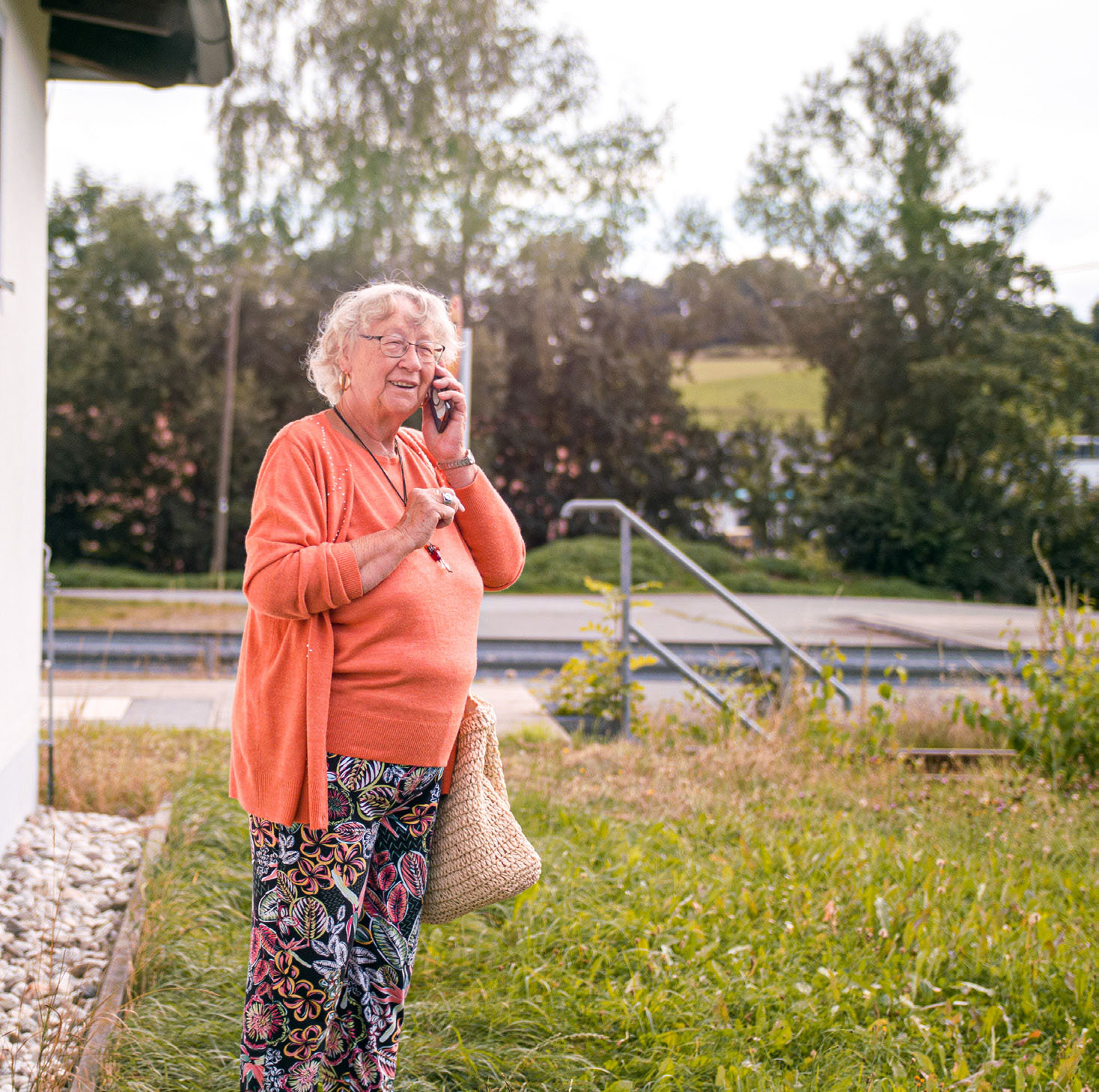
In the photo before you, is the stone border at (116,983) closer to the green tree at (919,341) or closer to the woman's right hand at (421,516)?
the woman's right hand at (421,516)

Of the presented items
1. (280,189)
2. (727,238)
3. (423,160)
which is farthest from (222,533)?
(727,238)

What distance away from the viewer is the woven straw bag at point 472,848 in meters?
2.29

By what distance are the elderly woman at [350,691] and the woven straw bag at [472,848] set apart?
5cm

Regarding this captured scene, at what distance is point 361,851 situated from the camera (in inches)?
83.8

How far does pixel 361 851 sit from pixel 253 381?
746 inches

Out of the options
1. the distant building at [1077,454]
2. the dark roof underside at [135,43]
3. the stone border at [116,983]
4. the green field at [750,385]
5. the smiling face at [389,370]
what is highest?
the green field at [750,385]

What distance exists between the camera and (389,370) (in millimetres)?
2193

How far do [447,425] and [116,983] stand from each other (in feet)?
5.84

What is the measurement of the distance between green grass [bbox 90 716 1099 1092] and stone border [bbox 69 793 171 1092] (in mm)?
44

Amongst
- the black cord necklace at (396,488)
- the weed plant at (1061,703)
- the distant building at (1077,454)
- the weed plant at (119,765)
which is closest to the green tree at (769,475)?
the distant building at (1077,454)

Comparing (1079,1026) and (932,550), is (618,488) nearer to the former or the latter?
(932,550)

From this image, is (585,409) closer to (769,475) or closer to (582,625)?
(769,475)

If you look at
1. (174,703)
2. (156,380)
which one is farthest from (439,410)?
(156,380)

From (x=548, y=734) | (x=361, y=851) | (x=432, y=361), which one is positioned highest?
(x=432, y=361)
